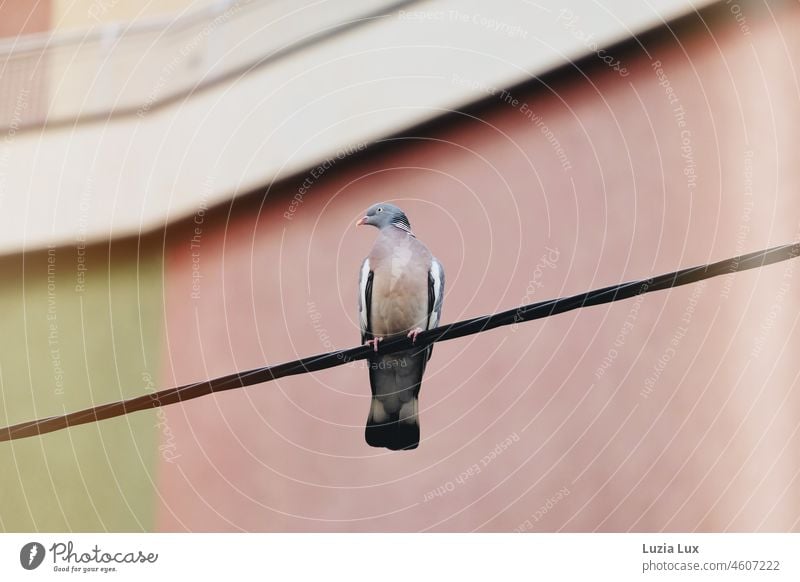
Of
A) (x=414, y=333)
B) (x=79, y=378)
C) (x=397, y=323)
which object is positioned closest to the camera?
(x=414, y=333)

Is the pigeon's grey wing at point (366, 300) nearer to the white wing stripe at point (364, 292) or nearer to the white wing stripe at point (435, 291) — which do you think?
the white wing stripe at point (364, 292)

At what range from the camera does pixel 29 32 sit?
2238mm

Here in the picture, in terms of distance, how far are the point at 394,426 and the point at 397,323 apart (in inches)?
8.4

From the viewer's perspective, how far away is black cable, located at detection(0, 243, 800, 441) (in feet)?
5.55

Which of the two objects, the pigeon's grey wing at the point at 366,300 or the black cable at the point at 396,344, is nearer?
the black cable at the point at 396,344

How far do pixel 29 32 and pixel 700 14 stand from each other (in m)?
1.49

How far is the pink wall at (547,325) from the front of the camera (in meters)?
1.99

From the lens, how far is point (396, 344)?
6.51 feet

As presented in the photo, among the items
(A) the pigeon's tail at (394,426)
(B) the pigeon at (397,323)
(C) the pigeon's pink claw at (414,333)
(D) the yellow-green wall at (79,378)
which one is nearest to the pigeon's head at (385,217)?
(B) the pigeon at (397,323)

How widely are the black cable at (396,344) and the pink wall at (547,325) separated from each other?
0.06 m
